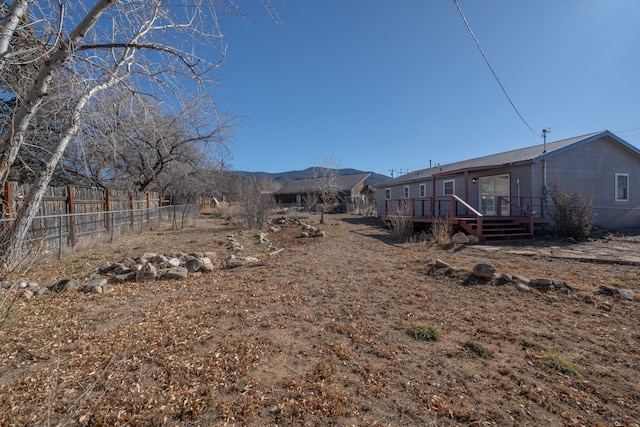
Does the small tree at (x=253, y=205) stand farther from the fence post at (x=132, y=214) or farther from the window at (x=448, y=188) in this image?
the window at (x=448, y=188)

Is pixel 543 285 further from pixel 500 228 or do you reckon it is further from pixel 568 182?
pixel 568 182

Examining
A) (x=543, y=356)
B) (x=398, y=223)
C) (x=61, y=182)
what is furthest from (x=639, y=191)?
(x=61, y=182)

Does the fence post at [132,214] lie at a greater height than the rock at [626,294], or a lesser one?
greater

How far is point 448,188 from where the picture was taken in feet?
51.1

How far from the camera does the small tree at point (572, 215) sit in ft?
31.3

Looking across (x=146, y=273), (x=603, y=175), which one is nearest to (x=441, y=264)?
(x=146, y=273)

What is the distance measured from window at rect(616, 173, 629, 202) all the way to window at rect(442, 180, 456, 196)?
6411 millimetres

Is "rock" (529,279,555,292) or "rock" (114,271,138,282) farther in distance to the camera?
"rock" (114,271,138,282)

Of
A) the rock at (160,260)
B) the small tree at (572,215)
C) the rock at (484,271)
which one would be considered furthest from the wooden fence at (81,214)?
the small tree at (572,215)

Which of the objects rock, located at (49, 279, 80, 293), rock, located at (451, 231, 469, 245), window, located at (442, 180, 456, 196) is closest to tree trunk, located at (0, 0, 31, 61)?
rock, located at (49, 279, 80, 293)

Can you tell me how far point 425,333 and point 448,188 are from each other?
14.1 meters

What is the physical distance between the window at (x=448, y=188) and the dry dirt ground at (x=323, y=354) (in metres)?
10.5

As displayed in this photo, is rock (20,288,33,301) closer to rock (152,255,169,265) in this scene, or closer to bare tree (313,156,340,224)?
rock (152,255,169,265)

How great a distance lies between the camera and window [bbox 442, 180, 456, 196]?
49.7 feet
